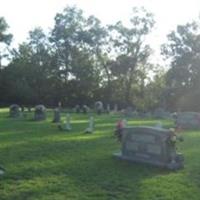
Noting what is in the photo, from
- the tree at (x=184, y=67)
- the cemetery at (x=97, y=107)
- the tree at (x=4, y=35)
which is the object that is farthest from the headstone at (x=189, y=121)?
the tree at (x=4, y=35)

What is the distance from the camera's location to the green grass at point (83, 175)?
35.0 ft

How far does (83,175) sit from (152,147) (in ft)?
8.55

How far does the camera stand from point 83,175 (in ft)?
40.6

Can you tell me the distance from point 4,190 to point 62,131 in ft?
41.7

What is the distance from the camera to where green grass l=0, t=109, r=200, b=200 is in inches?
420

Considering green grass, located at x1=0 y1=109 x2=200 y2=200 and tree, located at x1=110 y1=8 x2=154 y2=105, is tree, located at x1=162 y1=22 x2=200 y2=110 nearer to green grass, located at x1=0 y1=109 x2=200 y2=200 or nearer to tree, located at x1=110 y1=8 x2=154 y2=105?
tree, located at x1=110 y1=8 x2=154 y2=105

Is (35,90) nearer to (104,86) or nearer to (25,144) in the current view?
(104,86)

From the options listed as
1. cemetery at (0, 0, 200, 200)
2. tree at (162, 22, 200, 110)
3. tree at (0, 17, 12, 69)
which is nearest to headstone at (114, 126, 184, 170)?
cemetery at (0, 0, 200, 200)

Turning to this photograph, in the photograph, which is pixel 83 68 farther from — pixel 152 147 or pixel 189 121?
pixel 152 147

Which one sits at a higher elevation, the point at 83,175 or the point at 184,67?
the point at 184,67

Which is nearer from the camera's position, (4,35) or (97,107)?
(97,107)

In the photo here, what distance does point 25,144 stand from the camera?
57.3 ft

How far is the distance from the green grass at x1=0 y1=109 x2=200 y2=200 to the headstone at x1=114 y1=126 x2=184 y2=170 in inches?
11.0

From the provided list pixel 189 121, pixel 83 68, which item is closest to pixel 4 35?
pixel 83 68
